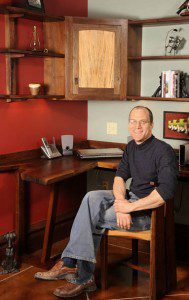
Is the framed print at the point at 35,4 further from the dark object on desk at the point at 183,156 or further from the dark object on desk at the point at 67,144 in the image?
the dark object on desk at the point at 183,156

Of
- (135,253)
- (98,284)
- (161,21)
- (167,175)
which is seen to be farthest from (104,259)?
(161,21)

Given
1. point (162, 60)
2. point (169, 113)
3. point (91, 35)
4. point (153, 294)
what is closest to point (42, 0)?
point (91, 35)

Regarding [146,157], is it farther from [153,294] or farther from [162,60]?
[162,60]

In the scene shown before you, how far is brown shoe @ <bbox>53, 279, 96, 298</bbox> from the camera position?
281 cm

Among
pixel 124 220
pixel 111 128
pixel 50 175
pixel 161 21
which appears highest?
pixel 161 21

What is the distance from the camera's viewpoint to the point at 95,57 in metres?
3.56

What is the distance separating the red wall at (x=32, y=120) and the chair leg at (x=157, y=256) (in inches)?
51.1

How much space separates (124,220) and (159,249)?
29 centimetres

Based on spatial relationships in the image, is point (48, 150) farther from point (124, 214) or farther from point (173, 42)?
point (173, 42)

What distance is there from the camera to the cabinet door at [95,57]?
3508 millimetres

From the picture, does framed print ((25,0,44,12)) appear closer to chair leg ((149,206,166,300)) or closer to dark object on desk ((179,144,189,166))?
dark object on desk ((179,144,189,166))

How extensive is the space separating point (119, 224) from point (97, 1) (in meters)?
2.16

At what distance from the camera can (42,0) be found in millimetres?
3408

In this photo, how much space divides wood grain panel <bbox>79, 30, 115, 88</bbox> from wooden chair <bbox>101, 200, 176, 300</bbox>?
4.28ft
